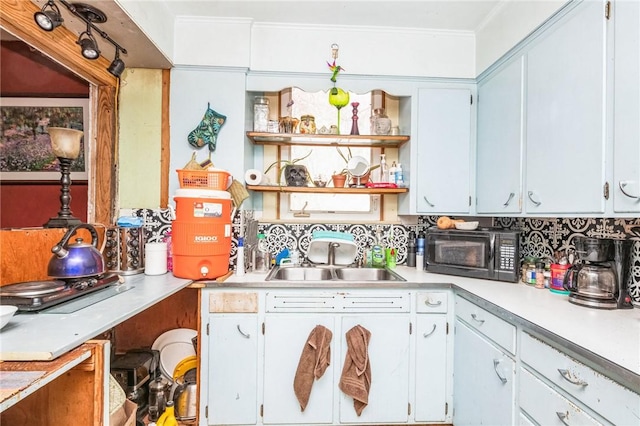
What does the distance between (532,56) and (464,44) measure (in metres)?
0.70

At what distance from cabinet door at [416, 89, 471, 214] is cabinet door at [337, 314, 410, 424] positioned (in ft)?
2.98

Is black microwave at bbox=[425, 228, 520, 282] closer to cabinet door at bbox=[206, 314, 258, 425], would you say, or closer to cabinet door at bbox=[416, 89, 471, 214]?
cabinet door at bbox=[416, 89, 471, 214]

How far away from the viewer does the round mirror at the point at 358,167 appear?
2391 millimetres

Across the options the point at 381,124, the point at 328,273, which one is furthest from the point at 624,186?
the point at 328,273

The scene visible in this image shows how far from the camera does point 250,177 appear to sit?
224 centimetres

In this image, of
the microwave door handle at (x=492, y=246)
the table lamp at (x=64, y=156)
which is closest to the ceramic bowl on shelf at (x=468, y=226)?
the microwave door handle at (x=492, y=246)

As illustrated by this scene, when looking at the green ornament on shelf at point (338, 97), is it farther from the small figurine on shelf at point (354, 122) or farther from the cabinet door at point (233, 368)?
the cabinet door at point (233, 368)

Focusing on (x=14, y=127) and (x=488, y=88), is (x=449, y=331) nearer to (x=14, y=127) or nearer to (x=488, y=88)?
(x=488, y=88)

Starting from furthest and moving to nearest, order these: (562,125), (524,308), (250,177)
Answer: (250,177), (562,125), (524,308)

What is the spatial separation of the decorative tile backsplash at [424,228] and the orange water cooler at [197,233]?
0.37m

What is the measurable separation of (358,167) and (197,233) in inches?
49.4

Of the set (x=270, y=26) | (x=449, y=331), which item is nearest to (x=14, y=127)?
(x=270, y=26)

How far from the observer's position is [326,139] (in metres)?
2.46

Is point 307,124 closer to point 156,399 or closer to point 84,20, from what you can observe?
point 84,20
